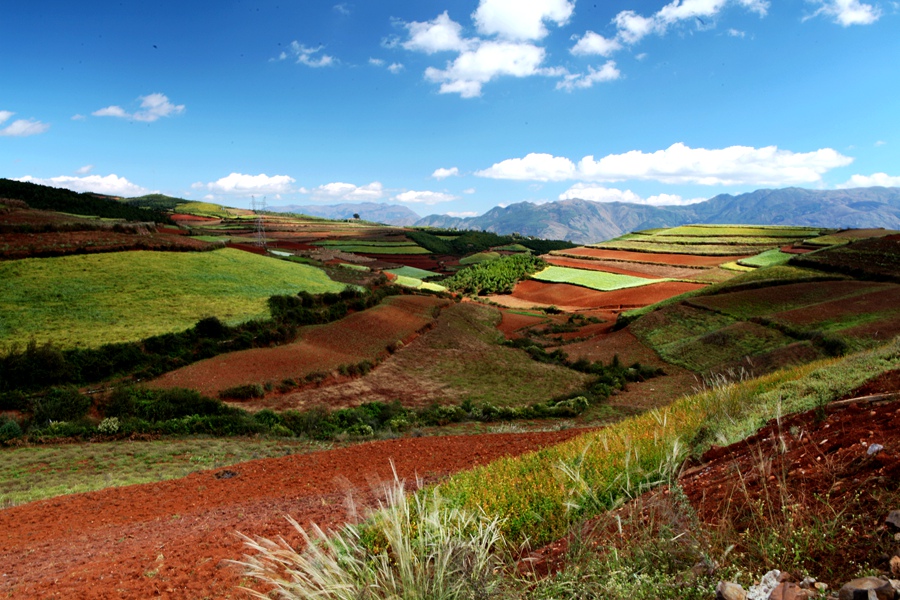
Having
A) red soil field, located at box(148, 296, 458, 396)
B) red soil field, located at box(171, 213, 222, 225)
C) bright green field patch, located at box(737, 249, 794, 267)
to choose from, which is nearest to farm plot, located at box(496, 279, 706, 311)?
bright green field patch, located at box(737, 249, 794, 267)

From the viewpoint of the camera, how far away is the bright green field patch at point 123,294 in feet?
77.4

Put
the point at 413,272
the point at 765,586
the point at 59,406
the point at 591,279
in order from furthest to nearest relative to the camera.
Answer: the point at 413,272 < the point at 591,279 < the point at 59,406 < the point at 765,586

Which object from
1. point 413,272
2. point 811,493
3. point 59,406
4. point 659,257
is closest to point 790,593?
point 811,493

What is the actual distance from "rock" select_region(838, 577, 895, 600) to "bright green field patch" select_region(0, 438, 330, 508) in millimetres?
13841

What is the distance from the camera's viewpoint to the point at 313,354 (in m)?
27.0

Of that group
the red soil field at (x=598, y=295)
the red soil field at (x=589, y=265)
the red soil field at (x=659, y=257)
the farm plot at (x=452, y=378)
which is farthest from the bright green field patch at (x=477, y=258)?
the farm plot at (x=452, y=378)

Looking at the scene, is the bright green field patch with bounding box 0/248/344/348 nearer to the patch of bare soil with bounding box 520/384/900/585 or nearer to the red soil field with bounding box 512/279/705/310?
the patch of bare soil with bounding box 520/384/900/585

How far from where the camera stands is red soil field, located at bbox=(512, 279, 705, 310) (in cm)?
5294

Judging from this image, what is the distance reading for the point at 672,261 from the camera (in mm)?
71188

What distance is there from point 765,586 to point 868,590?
1.85ft

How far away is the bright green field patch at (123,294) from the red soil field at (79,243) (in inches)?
40.9

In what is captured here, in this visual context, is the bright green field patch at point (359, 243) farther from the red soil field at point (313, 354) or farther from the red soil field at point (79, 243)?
the red soil field at point (313, 354)

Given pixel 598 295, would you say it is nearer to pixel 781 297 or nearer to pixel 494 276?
pixel 494 276

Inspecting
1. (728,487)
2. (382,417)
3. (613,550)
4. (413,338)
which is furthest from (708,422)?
(413,338)
